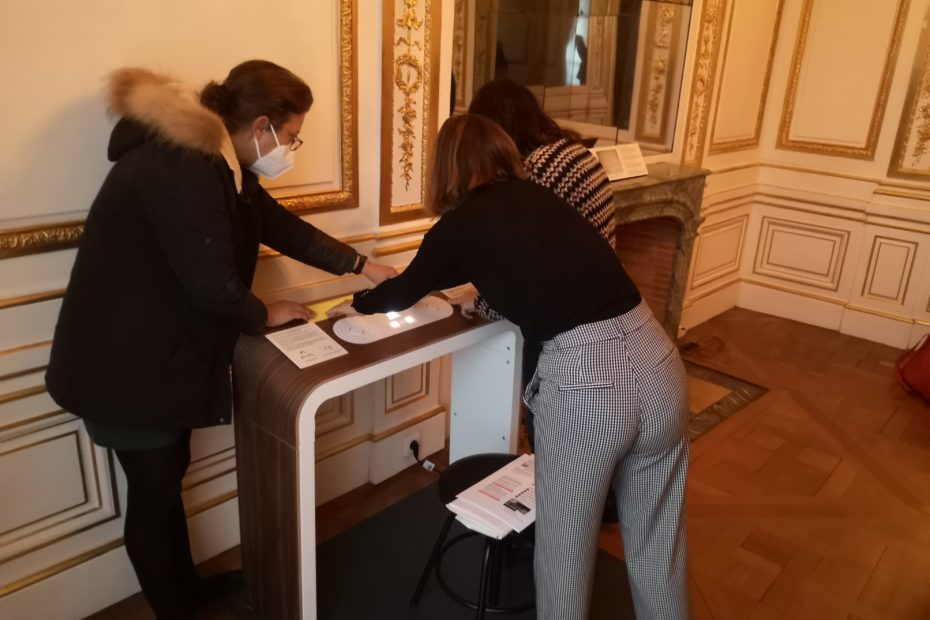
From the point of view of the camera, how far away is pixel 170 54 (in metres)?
1.66

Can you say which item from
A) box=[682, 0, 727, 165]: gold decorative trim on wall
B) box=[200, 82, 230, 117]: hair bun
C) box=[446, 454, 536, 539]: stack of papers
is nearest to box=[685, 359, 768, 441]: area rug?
box=[682, 0, 727, 165]: gold decorative trim on wall

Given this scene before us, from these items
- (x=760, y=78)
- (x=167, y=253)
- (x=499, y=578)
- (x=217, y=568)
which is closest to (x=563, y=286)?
(x=167, y=253)

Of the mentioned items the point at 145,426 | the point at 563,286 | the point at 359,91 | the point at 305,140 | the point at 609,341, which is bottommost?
the point at 145,426

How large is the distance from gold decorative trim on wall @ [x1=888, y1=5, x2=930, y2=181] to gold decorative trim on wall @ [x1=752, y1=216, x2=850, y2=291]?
1.51ft

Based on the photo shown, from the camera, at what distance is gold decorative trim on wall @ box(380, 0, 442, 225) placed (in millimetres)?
2121

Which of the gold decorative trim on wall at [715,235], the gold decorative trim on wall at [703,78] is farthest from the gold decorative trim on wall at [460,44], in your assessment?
the gold decorative trim on wall at [715,235]

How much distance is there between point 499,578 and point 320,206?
1.15 metres

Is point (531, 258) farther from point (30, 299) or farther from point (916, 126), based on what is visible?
point (916, 126)

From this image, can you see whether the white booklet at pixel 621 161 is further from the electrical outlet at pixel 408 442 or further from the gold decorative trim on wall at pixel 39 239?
the gold decorative trim on wall at pixel 39 239

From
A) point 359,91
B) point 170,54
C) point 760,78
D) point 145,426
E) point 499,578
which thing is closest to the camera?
point 145,426

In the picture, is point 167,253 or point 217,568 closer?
point 167,253

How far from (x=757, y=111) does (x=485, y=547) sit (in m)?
3.47

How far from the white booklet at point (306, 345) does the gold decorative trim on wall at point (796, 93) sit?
3.57 metres

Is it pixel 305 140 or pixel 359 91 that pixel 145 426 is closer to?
pixel 305 140
